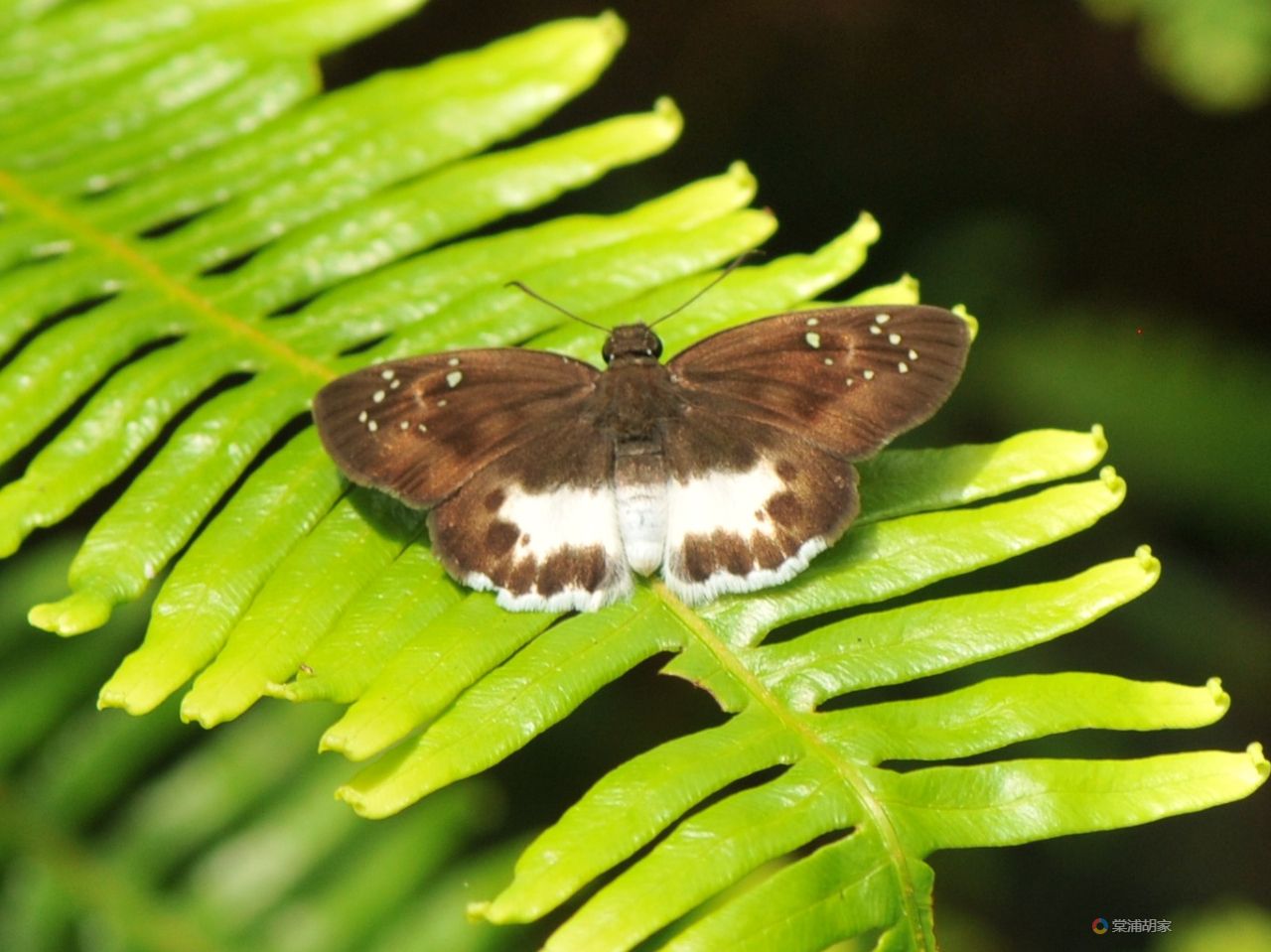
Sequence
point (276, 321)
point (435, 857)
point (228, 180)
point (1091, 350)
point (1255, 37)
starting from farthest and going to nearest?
1. point (1091, 350)
2. point (1255, 37)
3. point (435, 857)
4. point (228, 180)
5. point (276, 321)

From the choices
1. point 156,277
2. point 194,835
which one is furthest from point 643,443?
point 194,835

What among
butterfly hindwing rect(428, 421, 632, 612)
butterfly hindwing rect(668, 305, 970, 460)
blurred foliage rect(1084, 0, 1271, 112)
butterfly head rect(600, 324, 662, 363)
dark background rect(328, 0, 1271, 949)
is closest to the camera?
butterfly hindwing rect(428, 421, 632, 612)

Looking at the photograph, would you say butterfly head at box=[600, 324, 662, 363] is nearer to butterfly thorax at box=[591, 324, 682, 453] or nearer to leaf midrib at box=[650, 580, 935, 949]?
butterfly thorax at box=[591, 324, 682, 453]

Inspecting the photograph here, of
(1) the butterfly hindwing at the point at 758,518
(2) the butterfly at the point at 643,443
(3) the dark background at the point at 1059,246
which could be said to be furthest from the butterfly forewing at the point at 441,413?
(3) the dark background at the point at 1059,246

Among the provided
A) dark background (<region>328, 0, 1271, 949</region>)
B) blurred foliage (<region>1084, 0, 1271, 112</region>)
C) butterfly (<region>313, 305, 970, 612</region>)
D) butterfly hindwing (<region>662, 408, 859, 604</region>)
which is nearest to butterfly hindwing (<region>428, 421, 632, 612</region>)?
butterfly (<region>313, 305, 970, 612</region>)

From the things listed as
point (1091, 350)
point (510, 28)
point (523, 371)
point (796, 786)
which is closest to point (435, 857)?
point (523, 371)

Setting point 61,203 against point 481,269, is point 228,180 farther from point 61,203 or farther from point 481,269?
point 481,269

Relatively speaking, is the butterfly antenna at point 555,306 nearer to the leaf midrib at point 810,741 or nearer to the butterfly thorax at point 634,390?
the butterfly thorax at point 634,390

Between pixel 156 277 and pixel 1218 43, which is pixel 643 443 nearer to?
pixel 156 277
